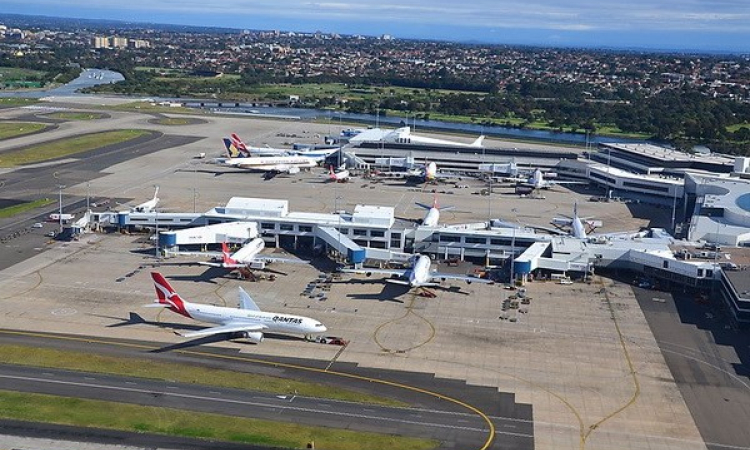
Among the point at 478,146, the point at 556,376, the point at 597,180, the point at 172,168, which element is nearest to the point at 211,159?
the point at 172,168

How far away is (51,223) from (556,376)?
219ft

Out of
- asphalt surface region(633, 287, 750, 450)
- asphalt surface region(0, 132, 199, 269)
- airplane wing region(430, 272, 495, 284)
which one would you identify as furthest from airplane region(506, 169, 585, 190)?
asphalt surface region(0, 132, 199, 269)

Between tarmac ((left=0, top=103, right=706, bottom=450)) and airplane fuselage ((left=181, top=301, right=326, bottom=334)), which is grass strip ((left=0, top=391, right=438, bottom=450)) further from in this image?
airplane fuselage ((left=181, top=301, right=326, bottom=334))

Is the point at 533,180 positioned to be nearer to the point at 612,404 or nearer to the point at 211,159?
the point at 211,159

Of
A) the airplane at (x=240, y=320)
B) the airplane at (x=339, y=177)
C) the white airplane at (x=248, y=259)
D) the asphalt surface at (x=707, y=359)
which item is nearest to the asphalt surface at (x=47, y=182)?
the white airplane at (x=248, y=259)

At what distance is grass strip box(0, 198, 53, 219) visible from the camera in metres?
98.8

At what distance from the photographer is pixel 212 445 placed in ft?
145

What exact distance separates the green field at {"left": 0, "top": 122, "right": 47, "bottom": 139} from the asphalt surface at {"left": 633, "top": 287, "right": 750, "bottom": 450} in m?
138

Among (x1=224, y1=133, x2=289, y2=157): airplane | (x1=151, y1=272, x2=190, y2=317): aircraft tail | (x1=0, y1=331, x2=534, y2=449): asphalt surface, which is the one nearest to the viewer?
(x1=0, y1=331, x2=534, y2=449): asphalt surface

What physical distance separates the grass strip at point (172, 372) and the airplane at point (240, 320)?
474 centimetres

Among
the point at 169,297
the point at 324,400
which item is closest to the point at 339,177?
the point at 169,297

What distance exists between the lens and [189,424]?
4647 cm

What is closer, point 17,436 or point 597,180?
point 17,436

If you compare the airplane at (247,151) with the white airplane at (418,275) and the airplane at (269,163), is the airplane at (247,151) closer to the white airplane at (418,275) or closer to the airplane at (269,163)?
the airplane at (269,163)
